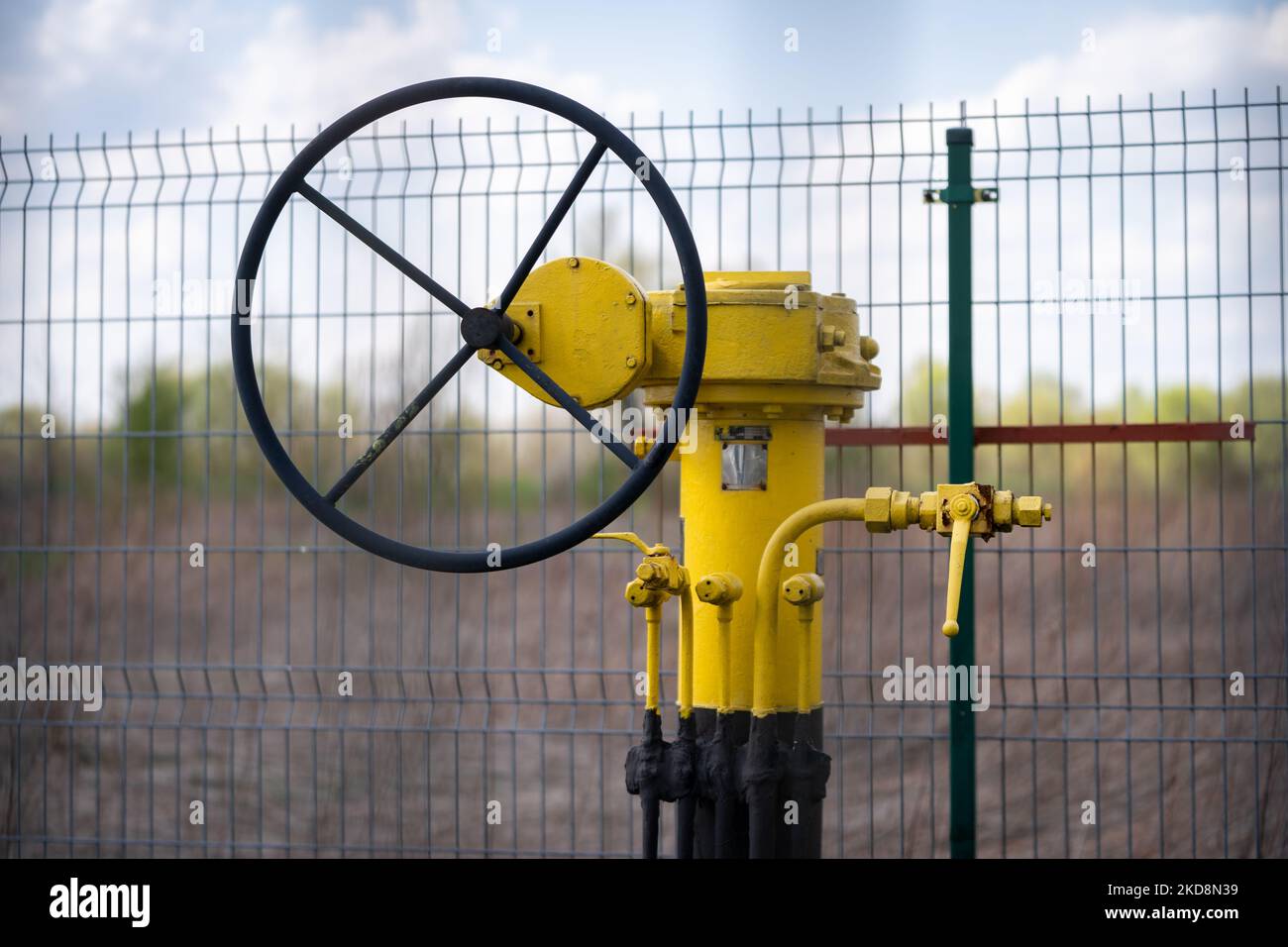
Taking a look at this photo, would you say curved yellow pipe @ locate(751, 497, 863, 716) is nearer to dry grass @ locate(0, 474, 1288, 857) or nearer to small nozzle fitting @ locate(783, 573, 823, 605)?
small nozzle fitting @ locate(783, 573, 823, 605)

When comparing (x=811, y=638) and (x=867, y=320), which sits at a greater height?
(x=867, y=320)

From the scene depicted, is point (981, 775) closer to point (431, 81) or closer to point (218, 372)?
point (218, 372)

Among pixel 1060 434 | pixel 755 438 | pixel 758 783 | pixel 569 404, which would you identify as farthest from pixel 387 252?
pixel 1060 434

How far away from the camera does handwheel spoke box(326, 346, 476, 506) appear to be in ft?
7.29

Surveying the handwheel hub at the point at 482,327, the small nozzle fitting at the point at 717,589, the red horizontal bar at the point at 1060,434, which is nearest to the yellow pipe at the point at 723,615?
the small nozzle fitting at the point at 717,589

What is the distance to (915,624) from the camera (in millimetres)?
8039

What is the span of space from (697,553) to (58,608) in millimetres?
5339

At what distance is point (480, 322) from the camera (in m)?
2.24

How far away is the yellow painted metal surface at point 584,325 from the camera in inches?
95.9

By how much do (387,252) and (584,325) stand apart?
395mm

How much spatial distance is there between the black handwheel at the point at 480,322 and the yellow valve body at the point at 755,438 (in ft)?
1.65

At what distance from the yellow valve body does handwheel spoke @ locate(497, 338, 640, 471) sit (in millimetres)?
450

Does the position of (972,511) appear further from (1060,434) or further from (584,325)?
(1060,434)

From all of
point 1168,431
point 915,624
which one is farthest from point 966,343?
point 915,624
